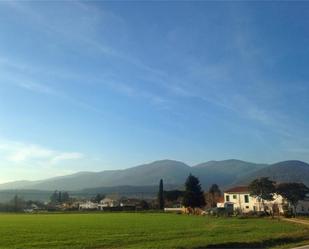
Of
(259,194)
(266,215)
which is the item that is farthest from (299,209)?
(266,215)

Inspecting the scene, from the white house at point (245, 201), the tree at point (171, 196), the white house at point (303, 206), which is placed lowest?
the white house at point (303, 206)

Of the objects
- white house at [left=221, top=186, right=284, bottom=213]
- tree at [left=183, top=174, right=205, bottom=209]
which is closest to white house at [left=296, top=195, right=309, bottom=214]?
white house at [left=221, top=186, right=284, bottom=213]

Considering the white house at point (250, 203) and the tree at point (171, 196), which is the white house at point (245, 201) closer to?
the white house at point (250, 203)

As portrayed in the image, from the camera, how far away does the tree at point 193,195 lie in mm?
124562

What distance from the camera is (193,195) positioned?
125 m

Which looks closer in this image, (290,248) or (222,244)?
(290,248)

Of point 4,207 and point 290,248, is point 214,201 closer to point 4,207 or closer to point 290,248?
point 4,207

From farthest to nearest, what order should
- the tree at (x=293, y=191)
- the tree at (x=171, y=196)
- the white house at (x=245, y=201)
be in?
the tree at (x=171, y=196) → the white house at (x=245, y=201) → the tree at (x=293, y=191)

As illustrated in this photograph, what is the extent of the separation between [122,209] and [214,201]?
2645 centimetres

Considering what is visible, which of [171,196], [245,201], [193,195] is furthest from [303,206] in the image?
[171,196]

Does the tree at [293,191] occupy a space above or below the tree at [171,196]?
below

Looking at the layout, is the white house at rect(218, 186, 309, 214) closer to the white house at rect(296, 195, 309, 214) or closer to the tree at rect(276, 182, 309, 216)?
the white house at rect(296, 195, 309, 214)

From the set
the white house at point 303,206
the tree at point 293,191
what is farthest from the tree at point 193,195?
the tree at point 293,191

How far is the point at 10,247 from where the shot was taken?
1330 inches
